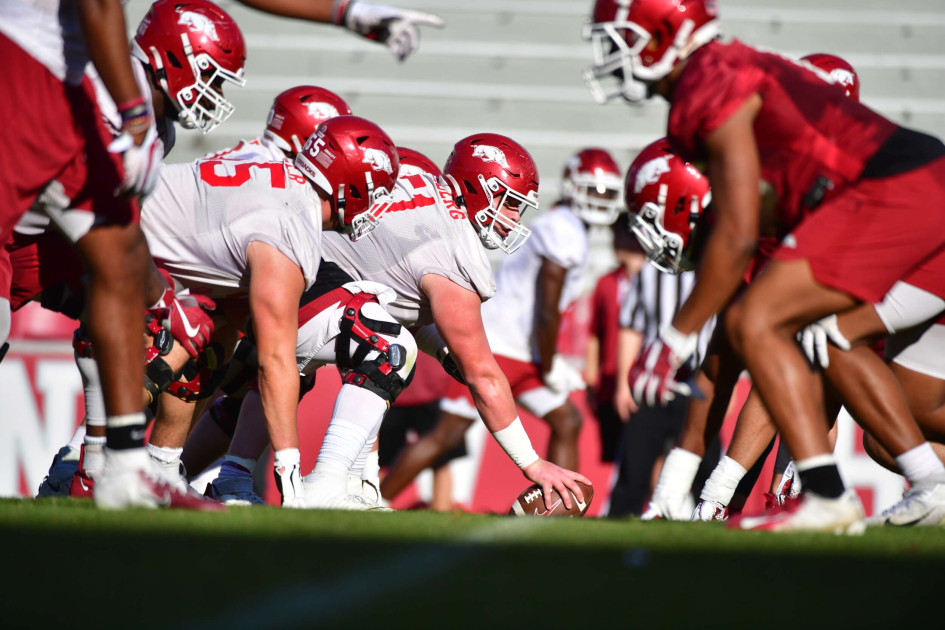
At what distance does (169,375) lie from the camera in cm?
423

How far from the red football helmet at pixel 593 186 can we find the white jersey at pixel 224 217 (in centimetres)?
319

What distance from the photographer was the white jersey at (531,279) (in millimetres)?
6535

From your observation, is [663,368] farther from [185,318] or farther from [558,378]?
[558,378]

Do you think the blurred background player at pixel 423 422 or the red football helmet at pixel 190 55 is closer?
the red football helmet at pixel 190 55

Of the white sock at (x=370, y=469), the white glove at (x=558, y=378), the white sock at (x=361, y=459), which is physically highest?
the white sock at (x=361, y=459)

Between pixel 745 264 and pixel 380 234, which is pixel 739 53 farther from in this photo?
pixel 380 234

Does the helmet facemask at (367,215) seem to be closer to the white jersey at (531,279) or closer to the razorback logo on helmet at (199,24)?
the razorback logo on helmet at (199,24)

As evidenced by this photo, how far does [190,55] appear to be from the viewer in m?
3.90

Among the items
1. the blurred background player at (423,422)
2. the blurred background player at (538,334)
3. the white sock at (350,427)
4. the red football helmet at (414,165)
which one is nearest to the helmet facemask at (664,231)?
the red football helmet at (414,165)

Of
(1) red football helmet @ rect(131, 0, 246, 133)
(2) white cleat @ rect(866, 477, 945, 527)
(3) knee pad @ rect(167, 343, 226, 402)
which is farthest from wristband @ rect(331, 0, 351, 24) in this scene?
(2) white cleat @ rect(866, 477, 945, 527)

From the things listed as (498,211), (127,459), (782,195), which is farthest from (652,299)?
(127,459)

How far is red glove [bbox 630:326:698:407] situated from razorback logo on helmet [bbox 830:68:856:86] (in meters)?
2.29

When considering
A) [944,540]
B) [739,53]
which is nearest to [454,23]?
[739,53]

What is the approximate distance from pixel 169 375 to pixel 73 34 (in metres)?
1.72
